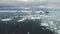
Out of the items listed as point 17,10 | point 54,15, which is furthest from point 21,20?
point 54,15

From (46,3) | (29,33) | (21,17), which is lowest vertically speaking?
(29,33)

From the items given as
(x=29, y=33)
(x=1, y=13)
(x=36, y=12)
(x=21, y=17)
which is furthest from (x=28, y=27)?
(x=1, y=13)

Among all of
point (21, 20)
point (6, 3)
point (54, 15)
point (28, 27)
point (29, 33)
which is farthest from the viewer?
point (6, 3)

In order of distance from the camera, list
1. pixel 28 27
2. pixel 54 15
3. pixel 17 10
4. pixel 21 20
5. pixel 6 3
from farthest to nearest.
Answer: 1. pixel 6 3
2. pixel 17 10
3. pixel 54 15
4. pixel 21 20
5. pixel 28 27

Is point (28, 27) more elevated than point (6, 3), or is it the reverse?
point (6, 3)

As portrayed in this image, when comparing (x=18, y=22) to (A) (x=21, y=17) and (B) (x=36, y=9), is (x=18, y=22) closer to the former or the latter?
(A) (x=21, y=17)

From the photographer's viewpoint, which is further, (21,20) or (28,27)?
(21,20)
